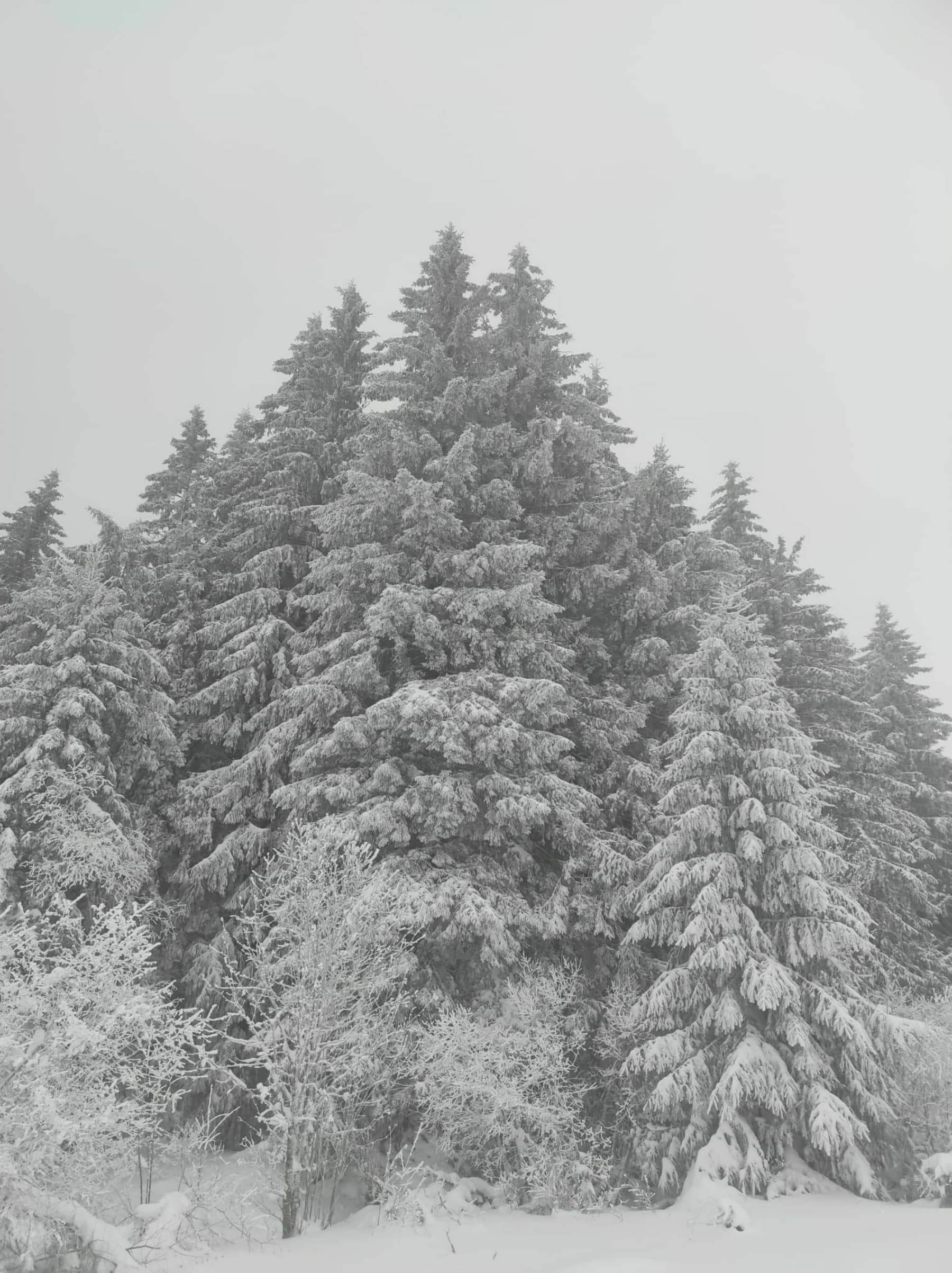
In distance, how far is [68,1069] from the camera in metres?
8.28

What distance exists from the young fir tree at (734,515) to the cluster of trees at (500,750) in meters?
2.80

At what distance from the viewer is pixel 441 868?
13.7 metres

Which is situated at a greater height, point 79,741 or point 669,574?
point 669,574

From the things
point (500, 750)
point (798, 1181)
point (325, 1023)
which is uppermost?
point (500, 750)

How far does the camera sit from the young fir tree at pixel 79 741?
531 inches

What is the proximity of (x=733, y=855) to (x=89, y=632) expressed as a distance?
1345 centimetres

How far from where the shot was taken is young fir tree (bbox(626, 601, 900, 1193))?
10430 mm

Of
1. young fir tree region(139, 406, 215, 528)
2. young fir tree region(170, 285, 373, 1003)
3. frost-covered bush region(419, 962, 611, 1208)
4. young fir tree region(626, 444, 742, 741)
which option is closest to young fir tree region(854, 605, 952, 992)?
young fir tree region(626, 444, 742, 741)

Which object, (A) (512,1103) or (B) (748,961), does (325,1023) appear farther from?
(B) (748,961)

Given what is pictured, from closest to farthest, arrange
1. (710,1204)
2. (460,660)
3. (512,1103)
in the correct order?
1. (710,1204)
2. (512,1103)
3. (460,660)

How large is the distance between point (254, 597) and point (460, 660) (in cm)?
605

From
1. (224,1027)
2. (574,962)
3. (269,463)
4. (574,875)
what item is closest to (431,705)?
(574,875)

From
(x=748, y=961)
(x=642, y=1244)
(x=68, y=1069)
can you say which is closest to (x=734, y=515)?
(x=748, y=961)

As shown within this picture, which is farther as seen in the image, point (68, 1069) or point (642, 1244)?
point (642, 1244)
